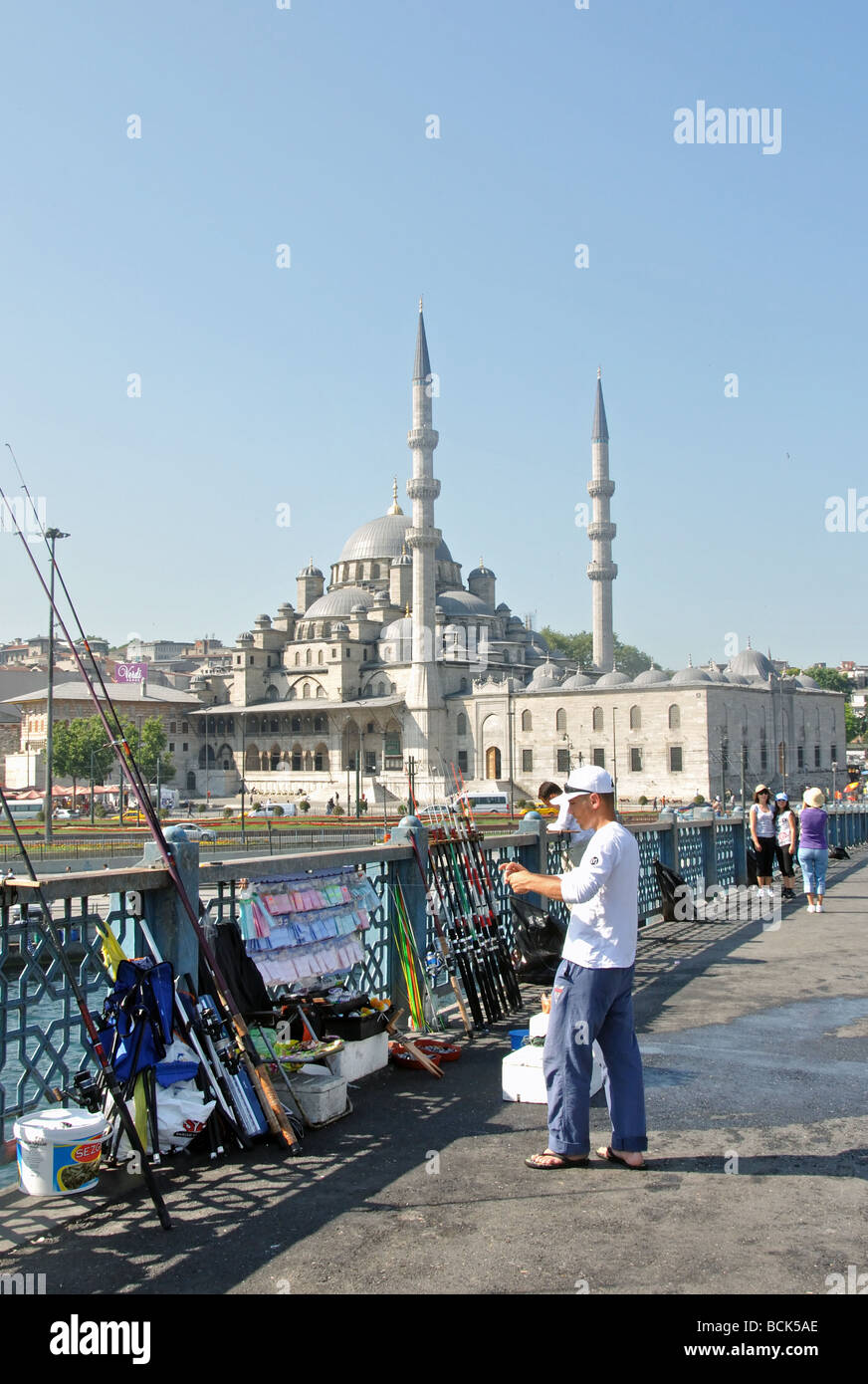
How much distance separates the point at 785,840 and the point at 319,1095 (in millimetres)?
11199

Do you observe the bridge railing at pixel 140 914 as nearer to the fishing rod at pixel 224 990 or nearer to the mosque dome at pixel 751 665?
the fishing rod at pixel 224 990

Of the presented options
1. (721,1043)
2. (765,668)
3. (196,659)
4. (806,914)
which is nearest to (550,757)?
(765,668)

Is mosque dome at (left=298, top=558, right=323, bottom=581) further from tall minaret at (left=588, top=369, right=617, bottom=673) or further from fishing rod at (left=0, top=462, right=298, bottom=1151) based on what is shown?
fishing rod at (left=0, top=462, right=298, bottom=1151)

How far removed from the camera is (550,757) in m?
59.4

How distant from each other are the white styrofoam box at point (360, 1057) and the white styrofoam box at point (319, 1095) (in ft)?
0.70

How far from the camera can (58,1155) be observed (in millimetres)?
3998

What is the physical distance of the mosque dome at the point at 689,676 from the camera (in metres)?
55.2

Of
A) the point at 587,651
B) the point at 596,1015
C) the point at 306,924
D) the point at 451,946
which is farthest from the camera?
the point at 587,651

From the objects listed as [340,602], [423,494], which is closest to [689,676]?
[423,494]

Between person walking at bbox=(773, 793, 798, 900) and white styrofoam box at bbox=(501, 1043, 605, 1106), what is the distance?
951cm

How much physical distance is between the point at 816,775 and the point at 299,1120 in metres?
63.3

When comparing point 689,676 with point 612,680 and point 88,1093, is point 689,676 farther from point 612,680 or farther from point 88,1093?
point 88,1093

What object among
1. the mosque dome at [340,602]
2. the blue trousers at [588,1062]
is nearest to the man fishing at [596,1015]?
the blue trousers at [588,1062]

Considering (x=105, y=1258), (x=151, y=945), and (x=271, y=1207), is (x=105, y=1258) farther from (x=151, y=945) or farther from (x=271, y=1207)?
(x=151, y=945)
